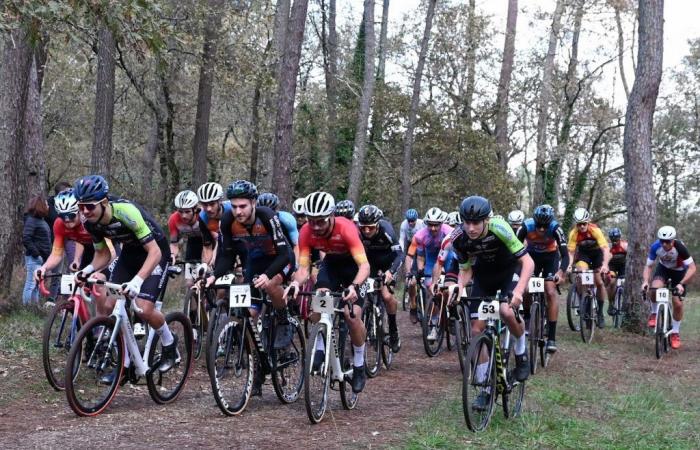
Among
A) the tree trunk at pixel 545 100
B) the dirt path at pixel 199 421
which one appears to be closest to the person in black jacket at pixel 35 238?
the dirt path at pixel 199 421

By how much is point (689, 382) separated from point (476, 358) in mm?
5487

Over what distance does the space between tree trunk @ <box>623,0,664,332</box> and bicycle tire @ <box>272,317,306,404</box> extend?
8958mm

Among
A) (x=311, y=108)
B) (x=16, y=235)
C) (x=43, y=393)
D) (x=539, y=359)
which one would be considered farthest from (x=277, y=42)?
(x=43, y=393)

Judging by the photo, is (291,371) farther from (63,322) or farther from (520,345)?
(63,322)

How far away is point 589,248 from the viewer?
588 inches

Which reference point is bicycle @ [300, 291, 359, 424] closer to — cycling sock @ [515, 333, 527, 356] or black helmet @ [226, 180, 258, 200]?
black helmet @ [226, 180, 258, 200]

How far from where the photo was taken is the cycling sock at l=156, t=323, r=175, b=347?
7648 millimetres

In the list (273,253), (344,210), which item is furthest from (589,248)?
(273,253)

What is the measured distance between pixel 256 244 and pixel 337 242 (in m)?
0.85

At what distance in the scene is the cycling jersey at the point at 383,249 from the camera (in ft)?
34.1

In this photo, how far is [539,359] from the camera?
447 inches

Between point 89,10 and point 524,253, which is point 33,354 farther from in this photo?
Result: point 524,253

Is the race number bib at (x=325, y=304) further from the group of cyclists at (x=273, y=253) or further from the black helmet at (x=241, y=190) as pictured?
the black helmet at (x=241, y=190)

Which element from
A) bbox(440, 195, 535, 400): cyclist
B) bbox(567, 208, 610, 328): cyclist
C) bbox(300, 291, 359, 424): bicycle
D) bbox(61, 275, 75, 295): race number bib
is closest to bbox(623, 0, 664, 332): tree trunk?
bbox(567, 208, 610, 328): cyclist
